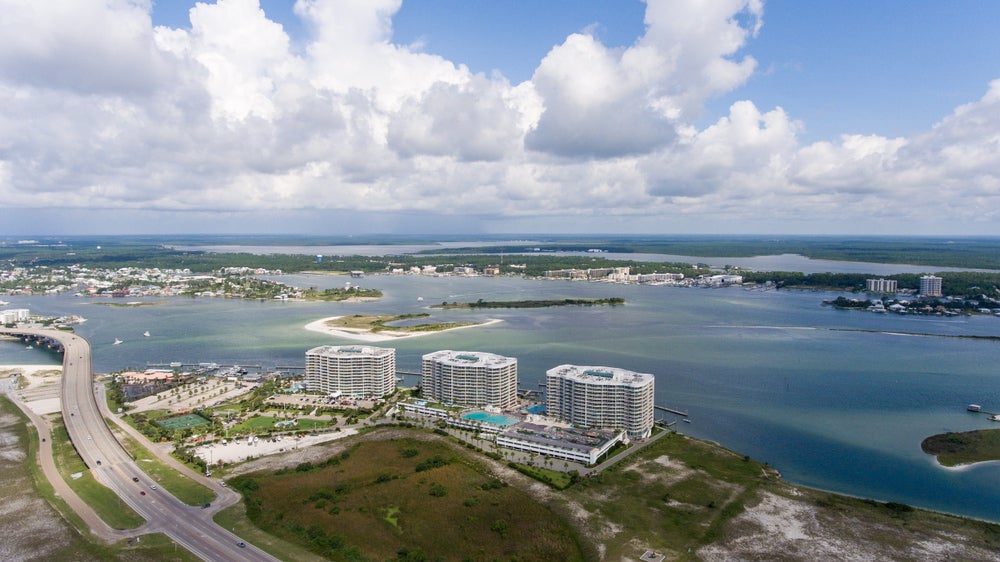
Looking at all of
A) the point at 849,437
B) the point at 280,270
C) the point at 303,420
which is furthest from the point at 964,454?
the point at 280,270

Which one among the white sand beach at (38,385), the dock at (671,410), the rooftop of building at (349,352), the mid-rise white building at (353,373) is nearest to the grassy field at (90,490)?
the white sand beach at (38,385)

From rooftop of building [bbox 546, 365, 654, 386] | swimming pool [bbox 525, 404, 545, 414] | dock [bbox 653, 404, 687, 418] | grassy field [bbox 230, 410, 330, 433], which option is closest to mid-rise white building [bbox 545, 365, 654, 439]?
rooftop of building [bbox 546, 365, 654, 386]

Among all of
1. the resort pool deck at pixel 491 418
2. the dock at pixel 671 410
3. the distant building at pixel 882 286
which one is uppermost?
the distant building at pixel 882 286

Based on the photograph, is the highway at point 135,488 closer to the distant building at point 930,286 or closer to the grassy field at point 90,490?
the grassy field at point 90,490

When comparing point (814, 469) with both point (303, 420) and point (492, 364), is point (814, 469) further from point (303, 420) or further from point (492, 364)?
point (303, 420)

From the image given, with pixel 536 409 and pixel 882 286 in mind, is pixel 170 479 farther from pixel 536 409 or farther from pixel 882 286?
pixel 882 286

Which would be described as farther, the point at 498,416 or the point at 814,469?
the point at 498,416
